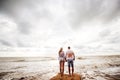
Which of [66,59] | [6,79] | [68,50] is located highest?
[68,50]

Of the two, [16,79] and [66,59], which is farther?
[16,79]

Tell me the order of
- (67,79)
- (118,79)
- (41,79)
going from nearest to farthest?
1. (67,79)
2. (118,79)
3. (41,79)

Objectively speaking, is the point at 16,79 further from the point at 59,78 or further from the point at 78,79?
the point at 78,79

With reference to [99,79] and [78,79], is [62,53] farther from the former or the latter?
[99,79]

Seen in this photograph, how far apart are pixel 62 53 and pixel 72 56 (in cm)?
97

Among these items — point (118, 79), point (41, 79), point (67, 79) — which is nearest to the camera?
point (67, 79)

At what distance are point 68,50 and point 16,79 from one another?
615cm

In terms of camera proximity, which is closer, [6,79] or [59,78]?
[59,78]

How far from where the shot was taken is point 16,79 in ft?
35.6

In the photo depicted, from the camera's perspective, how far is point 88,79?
33.9 ft

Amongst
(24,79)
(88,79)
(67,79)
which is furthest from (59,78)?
(24,79)

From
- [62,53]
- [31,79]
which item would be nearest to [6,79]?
[31,79]

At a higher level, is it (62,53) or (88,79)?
(62,53)

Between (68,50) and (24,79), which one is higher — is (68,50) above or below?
above
